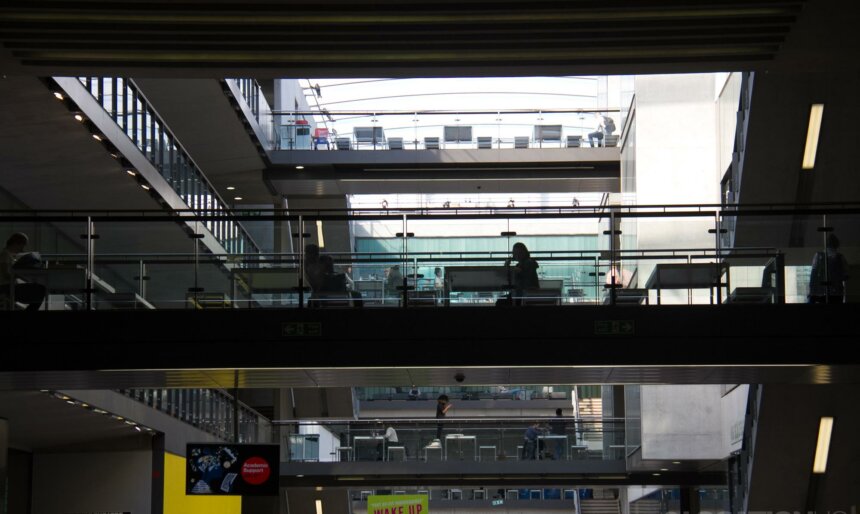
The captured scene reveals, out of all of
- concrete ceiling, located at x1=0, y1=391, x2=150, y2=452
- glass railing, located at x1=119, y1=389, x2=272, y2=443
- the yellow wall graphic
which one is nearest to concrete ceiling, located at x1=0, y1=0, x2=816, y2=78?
concrete ceiling, located at x1=0, y1=391, x2=150, y2=452

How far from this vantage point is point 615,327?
45.7 ft

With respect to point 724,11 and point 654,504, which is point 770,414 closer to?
point 724,11

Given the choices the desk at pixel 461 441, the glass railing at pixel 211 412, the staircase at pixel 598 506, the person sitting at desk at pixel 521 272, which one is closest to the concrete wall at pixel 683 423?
the desk at pixel 461 441

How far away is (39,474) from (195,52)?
1168 centimetres

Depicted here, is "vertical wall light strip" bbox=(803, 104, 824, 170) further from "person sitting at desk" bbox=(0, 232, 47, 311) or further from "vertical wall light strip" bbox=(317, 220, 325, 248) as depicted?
"person sitting at desk" bbox=(0, 232, 47, 311)

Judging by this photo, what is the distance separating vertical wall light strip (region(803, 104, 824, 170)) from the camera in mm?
17094

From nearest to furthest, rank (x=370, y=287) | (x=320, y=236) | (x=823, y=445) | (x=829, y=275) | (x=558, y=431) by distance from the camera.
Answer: (x=829, y=275), (x=370, y=287), (x=320, y=236), (x=823, y=445), (x=558, y=431)

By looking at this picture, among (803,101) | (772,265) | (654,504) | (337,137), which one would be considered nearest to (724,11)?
(772,265)

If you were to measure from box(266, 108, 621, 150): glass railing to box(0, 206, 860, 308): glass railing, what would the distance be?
1556 cm

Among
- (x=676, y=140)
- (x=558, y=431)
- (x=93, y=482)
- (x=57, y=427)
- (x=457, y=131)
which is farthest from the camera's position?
(x=457, y=131)

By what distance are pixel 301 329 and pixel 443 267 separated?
1778 mm

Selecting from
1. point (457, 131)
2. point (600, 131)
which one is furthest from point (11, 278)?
point (600, 131)

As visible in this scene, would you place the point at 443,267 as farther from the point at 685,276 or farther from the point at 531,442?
the point at 531,442

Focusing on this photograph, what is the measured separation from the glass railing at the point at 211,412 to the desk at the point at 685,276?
10.8m
